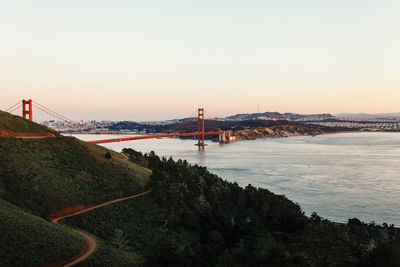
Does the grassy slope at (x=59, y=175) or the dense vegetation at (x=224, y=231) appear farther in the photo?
the grassy slope at (x=59, y=175)

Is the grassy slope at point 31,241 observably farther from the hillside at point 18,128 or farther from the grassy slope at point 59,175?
the hillside at point 18,128

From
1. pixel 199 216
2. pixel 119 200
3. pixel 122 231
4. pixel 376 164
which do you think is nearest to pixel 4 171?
pixel 119 200

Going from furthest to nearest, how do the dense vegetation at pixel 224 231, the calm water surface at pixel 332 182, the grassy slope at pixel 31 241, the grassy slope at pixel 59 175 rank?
the calm water surface at pixel 332 182
the grassy slope at pixel 59 175
the dense vegetation at pixel 224 231
the grassy slope at pixel 31 241

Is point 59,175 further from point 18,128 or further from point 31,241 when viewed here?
point 18,128

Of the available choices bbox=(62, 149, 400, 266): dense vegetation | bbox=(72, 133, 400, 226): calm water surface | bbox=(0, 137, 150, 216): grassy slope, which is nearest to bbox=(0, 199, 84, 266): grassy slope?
bbox=(62, 149, 400, 266): dense vegetation

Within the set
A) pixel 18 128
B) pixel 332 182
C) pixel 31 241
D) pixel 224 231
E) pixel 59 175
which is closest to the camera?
pixel 31 241

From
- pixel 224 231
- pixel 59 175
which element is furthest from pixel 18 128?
pixel 224 231

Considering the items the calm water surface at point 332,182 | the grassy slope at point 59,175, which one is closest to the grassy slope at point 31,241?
the grassy slope at point 59,175

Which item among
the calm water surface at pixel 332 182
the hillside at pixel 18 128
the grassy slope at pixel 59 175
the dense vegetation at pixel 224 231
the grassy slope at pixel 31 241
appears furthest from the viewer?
the calm water surface at pixel 332 182
